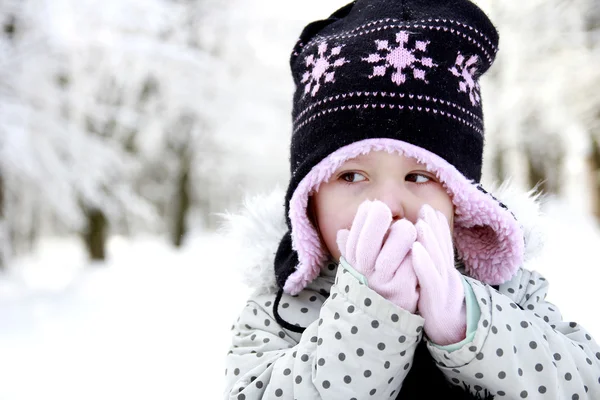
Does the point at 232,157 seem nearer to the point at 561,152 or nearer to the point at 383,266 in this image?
the point at 561,152

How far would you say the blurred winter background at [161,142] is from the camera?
15.4ft

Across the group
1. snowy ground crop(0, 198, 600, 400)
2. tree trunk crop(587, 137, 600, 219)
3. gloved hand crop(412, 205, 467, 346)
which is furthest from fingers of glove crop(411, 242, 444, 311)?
tree trunk crop(587, 137, 600, 219)

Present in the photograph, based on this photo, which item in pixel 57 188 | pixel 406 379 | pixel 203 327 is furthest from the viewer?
pixel 57 188

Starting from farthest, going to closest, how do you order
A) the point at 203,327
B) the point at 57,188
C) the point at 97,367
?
the point at 57,188, the point at 203,327, the point at 97,367

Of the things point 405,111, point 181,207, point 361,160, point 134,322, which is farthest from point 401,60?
point 181,207

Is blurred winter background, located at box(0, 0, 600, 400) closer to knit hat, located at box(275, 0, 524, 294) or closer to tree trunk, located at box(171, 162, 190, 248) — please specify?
tree trunk, located at box(171, 162, 190, 248)

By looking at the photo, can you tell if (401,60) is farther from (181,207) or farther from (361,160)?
(181,207)

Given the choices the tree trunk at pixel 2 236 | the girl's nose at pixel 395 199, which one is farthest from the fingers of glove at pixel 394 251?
the tree trunk at pixel 2 236

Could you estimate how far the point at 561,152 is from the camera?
12.9m

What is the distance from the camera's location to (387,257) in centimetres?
103

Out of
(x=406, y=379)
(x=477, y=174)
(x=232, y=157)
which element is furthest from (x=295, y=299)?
(x=232, y=157)

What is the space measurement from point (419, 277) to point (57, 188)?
19.6 ft

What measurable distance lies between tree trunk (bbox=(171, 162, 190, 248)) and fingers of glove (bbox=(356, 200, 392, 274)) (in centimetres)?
1197

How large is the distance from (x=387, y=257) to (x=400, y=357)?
0.66ft
